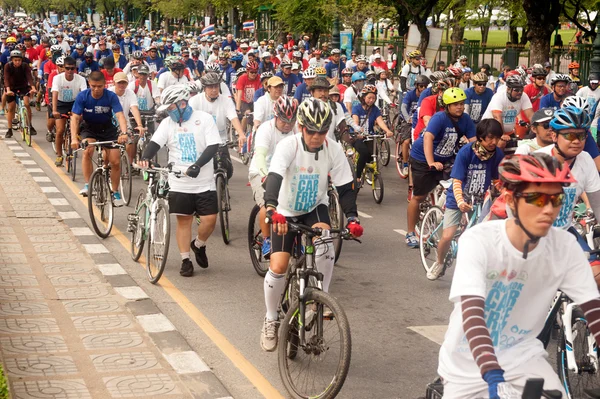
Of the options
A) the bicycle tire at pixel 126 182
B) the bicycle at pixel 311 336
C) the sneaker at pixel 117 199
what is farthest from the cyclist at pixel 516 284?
the bicycle tire at pixel 126 182

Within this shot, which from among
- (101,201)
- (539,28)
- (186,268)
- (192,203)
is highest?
(539,28)

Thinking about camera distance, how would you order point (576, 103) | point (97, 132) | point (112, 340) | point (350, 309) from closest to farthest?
1. point (576, 103)
2. point (112, 340)
3. point (350, 309)
4. point (97, 132)

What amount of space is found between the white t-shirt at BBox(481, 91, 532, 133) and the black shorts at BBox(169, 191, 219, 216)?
199 inches

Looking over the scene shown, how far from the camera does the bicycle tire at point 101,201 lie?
1220 centimetres

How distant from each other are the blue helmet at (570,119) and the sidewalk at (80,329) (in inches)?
118

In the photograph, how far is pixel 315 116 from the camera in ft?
23.6

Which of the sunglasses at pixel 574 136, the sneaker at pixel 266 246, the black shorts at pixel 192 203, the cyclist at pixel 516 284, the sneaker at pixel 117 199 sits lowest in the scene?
the sneaker at pixel 117 199

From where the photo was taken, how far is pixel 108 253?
11.3m

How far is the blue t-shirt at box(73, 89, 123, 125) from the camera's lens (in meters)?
13.6

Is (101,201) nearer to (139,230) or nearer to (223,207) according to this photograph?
(223,207)

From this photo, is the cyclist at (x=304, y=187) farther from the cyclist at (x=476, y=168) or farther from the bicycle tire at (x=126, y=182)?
the bicycle tire at (x=126, y=182)

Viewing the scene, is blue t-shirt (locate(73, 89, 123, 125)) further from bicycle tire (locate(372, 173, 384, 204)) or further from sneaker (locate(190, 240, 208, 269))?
bicycle tire (locate(372, 173, 384, 204))

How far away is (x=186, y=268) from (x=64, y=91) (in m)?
8.05

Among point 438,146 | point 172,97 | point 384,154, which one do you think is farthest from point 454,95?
point 384,154
